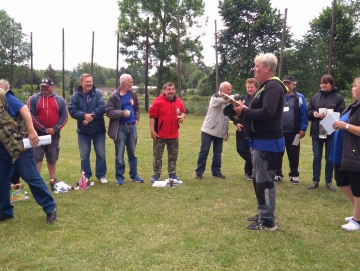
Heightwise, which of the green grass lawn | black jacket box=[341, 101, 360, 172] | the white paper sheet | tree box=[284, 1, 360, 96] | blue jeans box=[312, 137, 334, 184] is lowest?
the green grass lawn

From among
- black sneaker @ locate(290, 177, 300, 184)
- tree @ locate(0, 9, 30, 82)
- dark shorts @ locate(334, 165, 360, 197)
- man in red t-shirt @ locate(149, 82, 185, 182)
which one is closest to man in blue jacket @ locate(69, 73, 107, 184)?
man in red t-shirt @ locate(149, 82, 185, 182)

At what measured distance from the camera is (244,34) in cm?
2970

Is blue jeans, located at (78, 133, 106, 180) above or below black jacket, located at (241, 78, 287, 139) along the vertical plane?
below

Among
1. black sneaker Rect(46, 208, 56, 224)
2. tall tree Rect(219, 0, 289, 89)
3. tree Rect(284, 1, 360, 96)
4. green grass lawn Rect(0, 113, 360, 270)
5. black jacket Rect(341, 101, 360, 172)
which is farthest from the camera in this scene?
tall tree Rect(219, 0, 289, 89)

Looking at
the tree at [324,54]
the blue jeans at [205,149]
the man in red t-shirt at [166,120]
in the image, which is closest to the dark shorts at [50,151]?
the man in red t-shirt at [166,120]

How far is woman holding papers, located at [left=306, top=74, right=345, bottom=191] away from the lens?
6047 millimetres

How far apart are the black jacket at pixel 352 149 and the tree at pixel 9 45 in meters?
45.5

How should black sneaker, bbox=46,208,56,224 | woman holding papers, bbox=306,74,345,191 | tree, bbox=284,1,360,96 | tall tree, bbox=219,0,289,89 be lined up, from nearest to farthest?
black sneaker, bbox=46,208,56,224 < woman holding papers, bbox=306,74,345,191 < tree, bbox=284,1,360,96 < tall tree, bbox=219,0,289,89

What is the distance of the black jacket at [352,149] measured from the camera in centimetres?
406

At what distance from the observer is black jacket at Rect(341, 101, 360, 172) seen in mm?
4064

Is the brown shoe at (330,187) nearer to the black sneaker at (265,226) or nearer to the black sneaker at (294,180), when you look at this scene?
the black sneaker at (294,180)

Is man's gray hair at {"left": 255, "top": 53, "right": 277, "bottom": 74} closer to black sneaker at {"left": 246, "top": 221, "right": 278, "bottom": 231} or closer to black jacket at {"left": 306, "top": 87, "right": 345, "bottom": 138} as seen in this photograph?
black sneaker at {"left": 246, "top": 221, "right": 278, "bottom": 231}

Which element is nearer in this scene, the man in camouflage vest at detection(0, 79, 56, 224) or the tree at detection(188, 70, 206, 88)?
the man in camouflage vest at detection(0, 79, 56, 224)

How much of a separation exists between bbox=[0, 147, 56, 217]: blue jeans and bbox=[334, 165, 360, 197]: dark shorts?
3.50 metres
